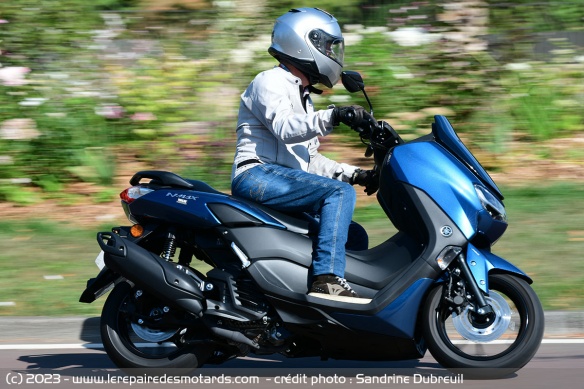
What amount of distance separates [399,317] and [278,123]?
3.61 feet

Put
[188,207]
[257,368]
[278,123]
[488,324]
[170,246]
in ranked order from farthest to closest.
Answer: [257,368] < [170,246] < [188,207] < [278,123] < [488,324]

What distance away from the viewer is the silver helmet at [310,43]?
5242 mm

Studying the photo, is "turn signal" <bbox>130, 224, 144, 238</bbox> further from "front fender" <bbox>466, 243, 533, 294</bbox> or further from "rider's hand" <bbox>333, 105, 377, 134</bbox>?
"front fender" <bbox>466, 243, 533, 294</bbox>

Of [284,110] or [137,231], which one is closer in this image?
[284,110]

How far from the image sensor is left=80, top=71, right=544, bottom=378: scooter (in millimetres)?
4977

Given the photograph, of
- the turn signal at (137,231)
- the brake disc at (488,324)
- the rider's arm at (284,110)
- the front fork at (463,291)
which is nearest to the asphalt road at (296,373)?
the brake disc at (488,324)

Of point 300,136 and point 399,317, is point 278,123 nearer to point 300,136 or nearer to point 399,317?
point 300,136

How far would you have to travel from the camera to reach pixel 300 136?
16.5 feet

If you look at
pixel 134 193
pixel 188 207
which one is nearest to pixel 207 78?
pixel 134 193

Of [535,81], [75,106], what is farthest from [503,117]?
[75,106]

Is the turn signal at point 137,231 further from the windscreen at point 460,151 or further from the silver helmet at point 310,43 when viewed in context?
the windscreen at point 460,151

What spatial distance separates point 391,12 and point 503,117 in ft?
5.26

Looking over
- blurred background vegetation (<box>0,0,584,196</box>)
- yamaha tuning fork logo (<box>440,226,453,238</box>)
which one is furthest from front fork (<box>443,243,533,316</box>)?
blurred background vegetation (<box>0,0,584,196</box>)

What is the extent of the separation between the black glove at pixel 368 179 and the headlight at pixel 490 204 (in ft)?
2.21
